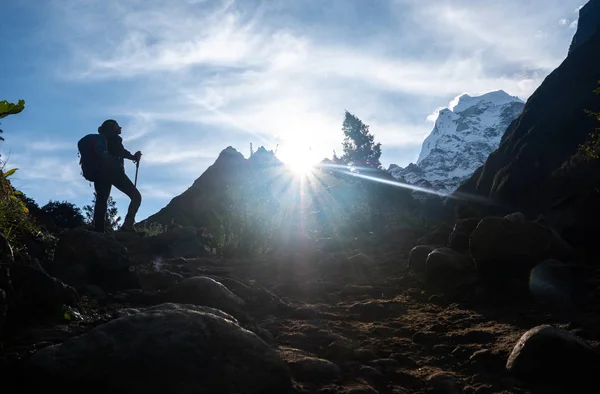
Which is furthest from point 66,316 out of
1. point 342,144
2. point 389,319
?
point 342,144

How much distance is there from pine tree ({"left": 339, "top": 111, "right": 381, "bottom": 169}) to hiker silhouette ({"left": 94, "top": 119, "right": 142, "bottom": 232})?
134 ft

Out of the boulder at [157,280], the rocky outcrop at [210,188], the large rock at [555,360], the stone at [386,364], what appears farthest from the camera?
the rocky outcrop at [210,188]

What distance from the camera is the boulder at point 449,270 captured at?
4.93 m

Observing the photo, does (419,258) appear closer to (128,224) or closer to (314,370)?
(314,370)

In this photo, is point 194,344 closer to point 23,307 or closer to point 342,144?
point 23,307

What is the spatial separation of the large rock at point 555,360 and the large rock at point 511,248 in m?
2.17

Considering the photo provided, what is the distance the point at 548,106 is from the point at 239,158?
21.2 m

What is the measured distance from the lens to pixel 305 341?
330cm

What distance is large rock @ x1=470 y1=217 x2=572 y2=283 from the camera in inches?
185

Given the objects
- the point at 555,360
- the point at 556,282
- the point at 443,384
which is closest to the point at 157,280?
the point at 443,384

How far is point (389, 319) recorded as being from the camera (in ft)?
13.1

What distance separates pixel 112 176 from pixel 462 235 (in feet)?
17.7

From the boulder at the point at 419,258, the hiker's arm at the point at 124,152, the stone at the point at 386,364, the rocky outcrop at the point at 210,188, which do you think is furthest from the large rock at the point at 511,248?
the rocky outcrop at the point at 210,188

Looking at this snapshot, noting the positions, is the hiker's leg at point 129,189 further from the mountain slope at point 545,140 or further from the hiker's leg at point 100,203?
the mountain slope at point 545,140
